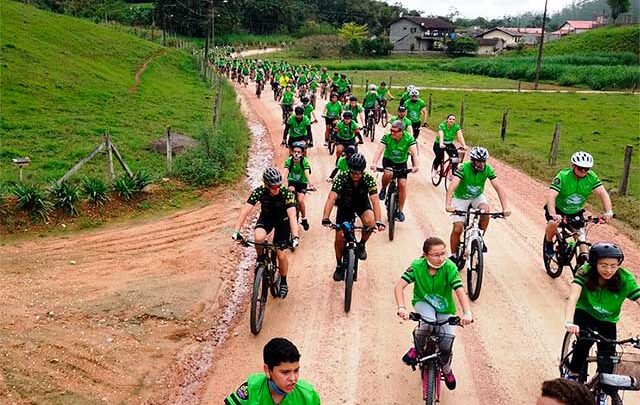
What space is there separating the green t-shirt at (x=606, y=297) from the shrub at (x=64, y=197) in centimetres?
982

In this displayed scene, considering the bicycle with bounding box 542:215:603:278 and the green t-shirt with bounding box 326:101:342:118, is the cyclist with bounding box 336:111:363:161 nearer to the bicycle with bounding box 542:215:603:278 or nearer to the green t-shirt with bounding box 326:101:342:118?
the green t-shirt with bounding box 326:101:342:118

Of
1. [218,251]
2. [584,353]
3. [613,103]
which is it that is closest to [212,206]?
[218,251]

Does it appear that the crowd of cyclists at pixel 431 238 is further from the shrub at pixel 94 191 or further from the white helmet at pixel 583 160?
the shrub at pixel 94 191

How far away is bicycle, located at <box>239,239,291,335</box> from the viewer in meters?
7.39

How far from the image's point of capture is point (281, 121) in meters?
26.0

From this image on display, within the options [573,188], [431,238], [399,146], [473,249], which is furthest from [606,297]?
[399,146]

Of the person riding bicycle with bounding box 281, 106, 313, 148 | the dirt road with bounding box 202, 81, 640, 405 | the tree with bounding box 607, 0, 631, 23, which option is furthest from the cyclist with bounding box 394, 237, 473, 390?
the tree with bounding box 607, 0, 631, 23

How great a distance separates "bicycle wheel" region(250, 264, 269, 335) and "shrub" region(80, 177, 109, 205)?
603cm

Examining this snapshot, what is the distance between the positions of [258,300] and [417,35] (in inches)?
3619

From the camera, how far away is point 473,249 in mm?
8258

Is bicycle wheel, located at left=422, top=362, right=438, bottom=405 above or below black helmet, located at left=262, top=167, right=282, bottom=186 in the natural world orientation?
below

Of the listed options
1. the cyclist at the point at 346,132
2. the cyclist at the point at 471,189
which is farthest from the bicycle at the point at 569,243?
the cyclist at the point at 346,132

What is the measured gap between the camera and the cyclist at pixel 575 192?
8047mm

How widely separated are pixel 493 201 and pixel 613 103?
30125mm
